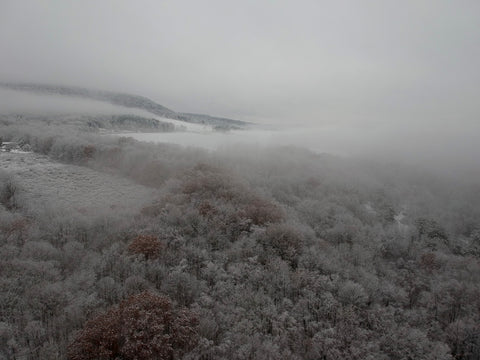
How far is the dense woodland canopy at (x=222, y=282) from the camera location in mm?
6293

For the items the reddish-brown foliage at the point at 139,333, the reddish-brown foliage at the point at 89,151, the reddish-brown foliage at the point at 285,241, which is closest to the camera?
the reddish-brown foliage at the point at 139,333

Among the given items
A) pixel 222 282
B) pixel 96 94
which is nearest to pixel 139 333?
pixel 222 282

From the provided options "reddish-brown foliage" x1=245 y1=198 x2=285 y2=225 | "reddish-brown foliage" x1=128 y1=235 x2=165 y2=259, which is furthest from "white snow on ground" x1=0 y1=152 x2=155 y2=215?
"reddish-brown foliage" x1=245 y1=198 x2=285 y2=225

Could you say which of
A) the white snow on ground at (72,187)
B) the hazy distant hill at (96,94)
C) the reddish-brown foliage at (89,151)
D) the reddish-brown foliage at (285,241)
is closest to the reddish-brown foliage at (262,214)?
the reddish-brown foliage at (285,241)

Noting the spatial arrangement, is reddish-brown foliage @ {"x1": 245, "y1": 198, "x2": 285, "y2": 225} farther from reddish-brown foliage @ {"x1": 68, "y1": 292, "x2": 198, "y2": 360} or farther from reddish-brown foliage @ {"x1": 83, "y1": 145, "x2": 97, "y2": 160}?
reddish-brown foliage @ {"x1": 83, "y1": 145, "x2": 97, "y2": 160}

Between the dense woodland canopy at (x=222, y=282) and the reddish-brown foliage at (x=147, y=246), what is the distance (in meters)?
0.05

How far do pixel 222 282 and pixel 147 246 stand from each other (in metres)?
3.20

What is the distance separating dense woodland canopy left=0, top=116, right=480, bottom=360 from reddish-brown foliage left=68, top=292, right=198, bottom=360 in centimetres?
3

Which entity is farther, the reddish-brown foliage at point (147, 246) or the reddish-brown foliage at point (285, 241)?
the reddish-brown foliage at point (285, 241)

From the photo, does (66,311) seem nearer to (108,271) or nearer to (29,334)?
(29,334)

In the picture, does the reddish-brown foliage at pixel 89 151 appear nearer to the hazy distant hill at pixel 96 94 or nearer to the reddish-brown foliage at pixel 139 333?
the reddish-brown foliage at pixel 139 333

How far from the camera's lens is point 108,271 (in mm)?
8789

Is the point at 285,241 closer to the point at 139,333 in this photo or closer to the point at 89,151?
the point at 139,333

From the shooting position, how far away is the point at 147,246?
32.9 ft
